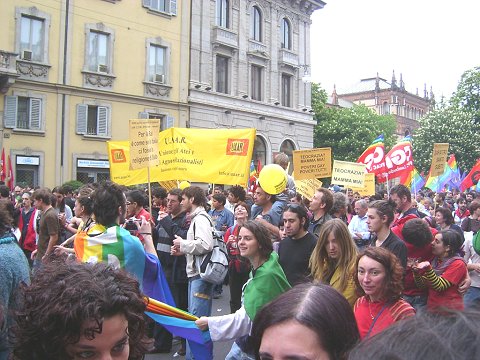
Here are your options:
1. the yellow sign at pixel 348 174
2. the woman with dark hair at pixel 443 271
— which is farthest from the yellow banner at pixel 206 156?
the woman with dark hair at pixel 443 271

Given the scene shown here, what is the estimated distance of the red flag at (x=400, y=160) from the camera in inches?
498

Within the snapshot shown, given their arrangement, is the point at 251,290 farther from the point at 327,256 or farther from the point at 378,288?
the point at 378,288

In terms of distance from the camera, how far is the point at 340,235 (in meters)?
4.53

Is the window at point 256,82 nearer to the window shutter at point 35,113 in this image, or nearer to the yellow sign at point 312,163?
the window shutter at point 35,113

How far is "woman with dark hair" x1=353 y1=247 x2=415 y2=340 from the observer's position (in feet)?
11.3

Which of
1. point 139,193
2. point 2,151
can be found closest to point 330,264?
point 139,193

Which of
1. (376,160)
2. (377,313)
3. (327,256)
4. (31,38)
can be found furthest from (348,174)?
(31,38)

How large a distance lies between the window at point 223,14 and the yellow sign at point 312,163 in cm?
2188

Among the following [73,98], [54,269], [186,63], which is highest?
[186,63]

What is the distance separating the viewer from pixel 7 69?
852 inches

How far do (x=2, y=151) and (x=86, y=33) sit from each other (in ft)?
23.4

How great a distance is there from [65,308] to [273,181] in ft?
17.0

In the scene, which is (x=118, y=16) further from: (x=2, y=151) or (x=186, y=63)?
(x=2, y=151)

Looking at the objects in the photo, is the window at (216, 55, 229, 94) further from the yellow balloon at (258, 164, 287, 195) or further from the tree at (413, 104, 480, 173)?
the tree at (413, 104, 480, 173)
